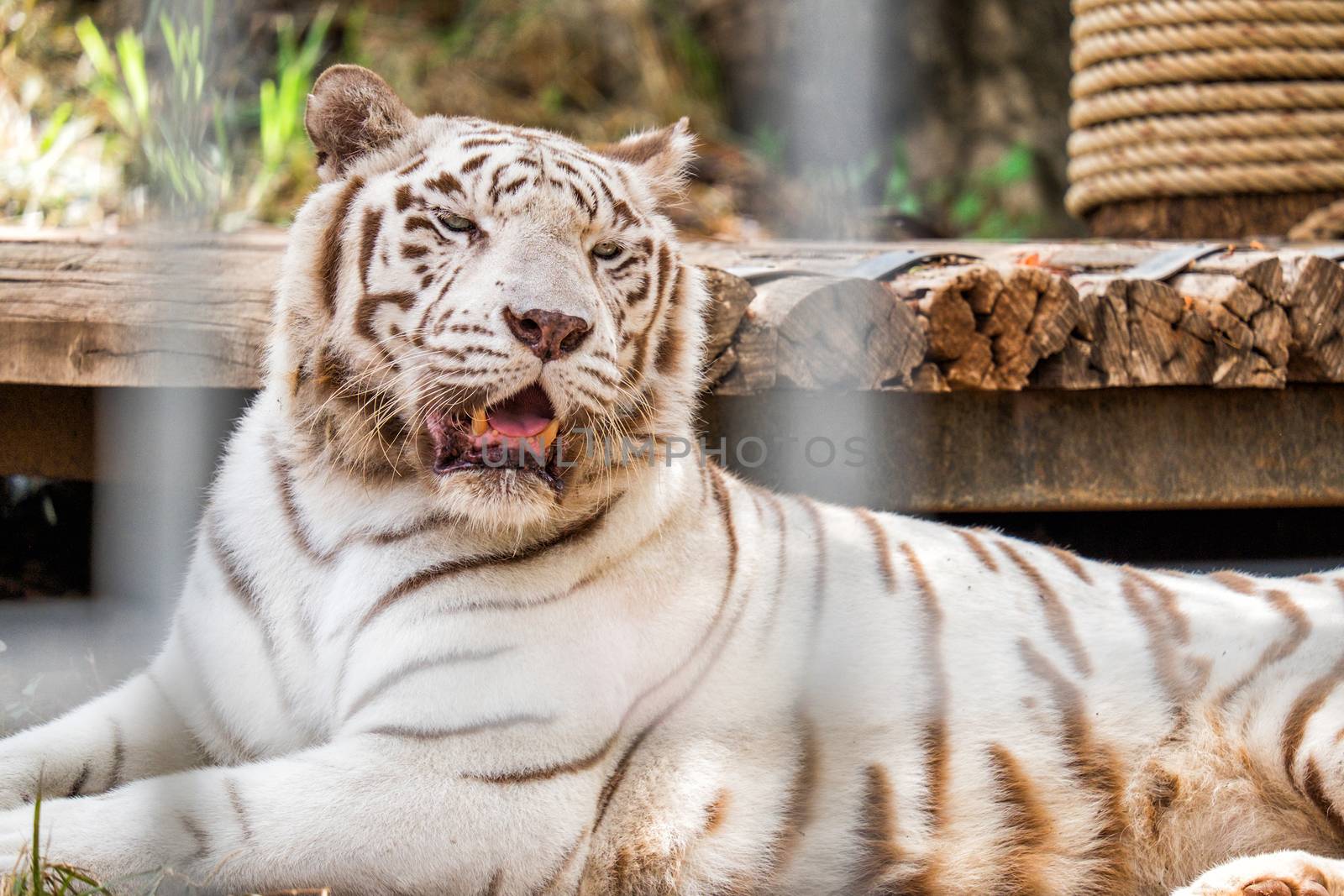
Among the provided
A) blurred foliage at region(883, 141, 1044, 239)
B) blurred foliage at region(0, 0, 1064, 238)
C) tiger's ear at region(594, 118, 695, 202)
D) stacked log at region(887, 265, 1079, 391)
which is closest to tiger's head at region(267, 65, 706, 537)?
tiger's ear at region(594, 118, 695, 202)

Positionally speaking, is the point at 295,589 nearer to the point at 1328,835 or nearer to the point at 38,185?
the point at 1328,835

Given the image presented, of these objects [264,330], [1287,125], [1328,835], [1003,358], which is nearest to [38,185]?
[264,330]

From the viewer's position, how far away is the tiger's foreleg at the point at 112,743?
4.88 feet

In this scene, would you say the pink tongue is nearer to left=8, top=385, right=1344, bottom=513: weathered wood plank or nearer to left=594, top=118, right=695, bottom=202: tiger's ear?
left=594, top=118, right=695, bottom=202: tiger's ear

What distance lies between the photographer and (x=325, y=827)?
1259 mm

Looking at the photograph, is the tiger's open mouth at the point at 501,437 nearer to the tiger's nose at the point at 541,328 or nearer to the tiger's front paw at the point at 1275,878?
the tiger's nose at the point at 541,328

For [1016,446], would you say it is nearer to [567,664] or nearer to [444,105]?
[567,664]

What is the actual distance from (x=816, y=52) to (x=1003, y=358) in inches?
147

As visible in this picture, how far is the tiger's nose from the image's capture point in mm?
1366

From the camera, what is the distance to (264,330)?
75.9 inches

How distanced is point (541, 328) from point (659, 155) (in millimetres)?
487

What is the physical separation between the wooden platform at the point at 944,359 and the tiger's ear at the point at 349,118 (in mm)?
382

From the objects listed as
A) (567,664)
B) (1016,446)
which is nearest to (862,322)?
(1016,446)

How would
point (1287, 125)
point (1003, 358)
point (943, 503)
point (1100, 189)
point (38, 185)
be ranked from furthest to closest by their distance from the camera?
1. point (38, 185)
2. point (1100, 189)
3. point (1287, 125)
4. point (943, 503)
5. point (1003, 358)
